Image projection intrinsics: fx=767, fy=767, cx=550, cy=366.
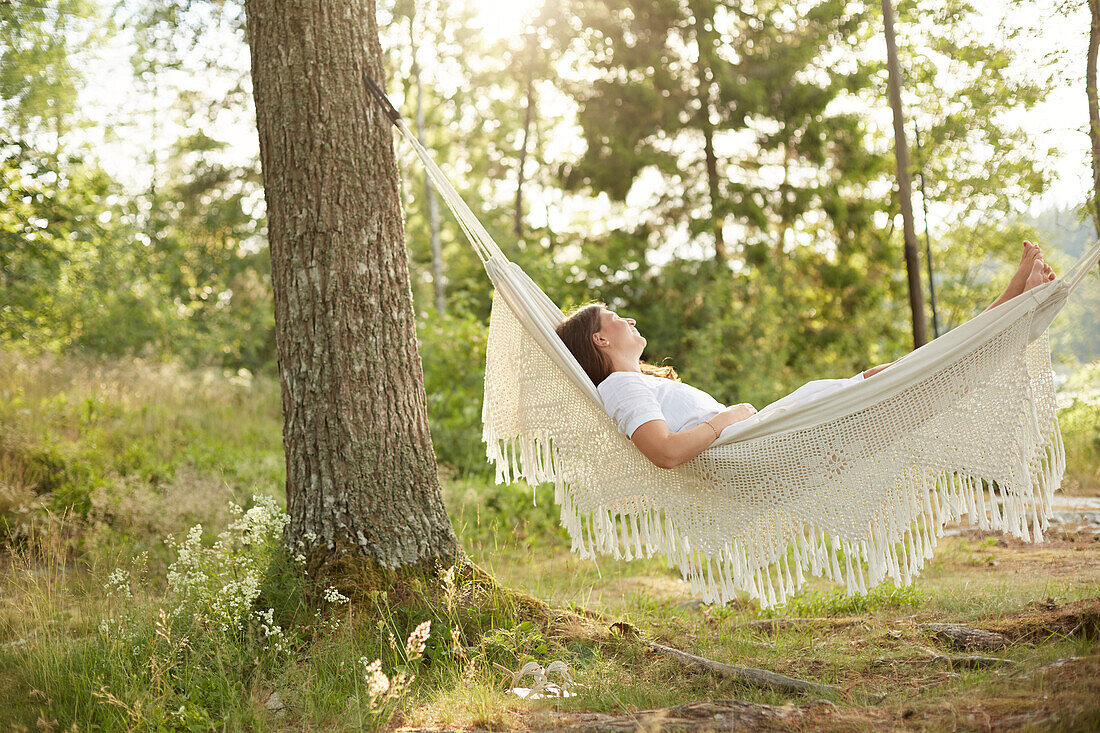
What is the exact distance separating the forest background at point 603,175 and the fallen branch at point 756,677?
7.48 ft

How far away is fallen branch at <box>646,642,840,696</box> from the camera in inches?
71.9

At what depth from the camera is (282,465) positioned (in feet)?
14.6

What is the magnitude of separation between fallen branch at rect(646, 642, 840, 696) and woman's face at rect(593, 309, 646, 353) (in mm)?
921

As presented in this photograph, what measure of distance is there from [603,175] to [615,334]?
6669 millimetres

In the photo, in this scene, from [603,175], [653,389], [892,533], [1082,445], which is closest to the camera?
[892,533]

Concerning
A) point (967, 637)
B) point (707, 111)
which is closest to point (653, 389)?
point (967, 637)

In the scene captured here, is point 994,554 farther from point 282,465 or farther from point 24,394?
point 24,394

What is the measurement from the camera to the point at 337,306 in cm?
233

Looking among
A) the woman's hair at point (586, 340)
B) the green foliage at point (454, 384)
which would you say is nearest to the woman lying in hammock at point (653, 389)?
the woman's hair at point (586, 340)

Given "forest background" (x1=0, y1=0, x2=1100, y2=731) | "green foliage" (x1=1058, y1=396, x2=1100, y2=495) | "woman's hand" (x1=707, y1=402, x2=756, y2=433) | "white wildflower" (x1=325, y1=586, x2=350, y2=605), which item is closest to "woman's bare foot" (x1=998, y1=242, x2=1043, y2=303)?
"woman's hand" (x1=707, y1=402, x2=756, y2=433)

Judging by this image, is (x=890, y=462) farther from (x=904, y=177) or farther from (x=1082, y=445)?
(x=1082, y=445)

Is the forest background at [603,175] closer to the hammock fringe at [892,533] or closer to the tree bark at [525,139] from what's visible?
the tree bark at [525,139]

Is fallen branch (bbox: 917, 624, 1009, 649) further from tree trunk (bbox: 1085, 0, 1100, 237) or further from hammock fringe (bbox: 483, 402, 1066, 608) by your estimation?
tree trunk (bbox: 1085, 0, 1100, 237)

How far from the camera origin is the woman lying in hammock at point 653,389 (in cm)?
204
